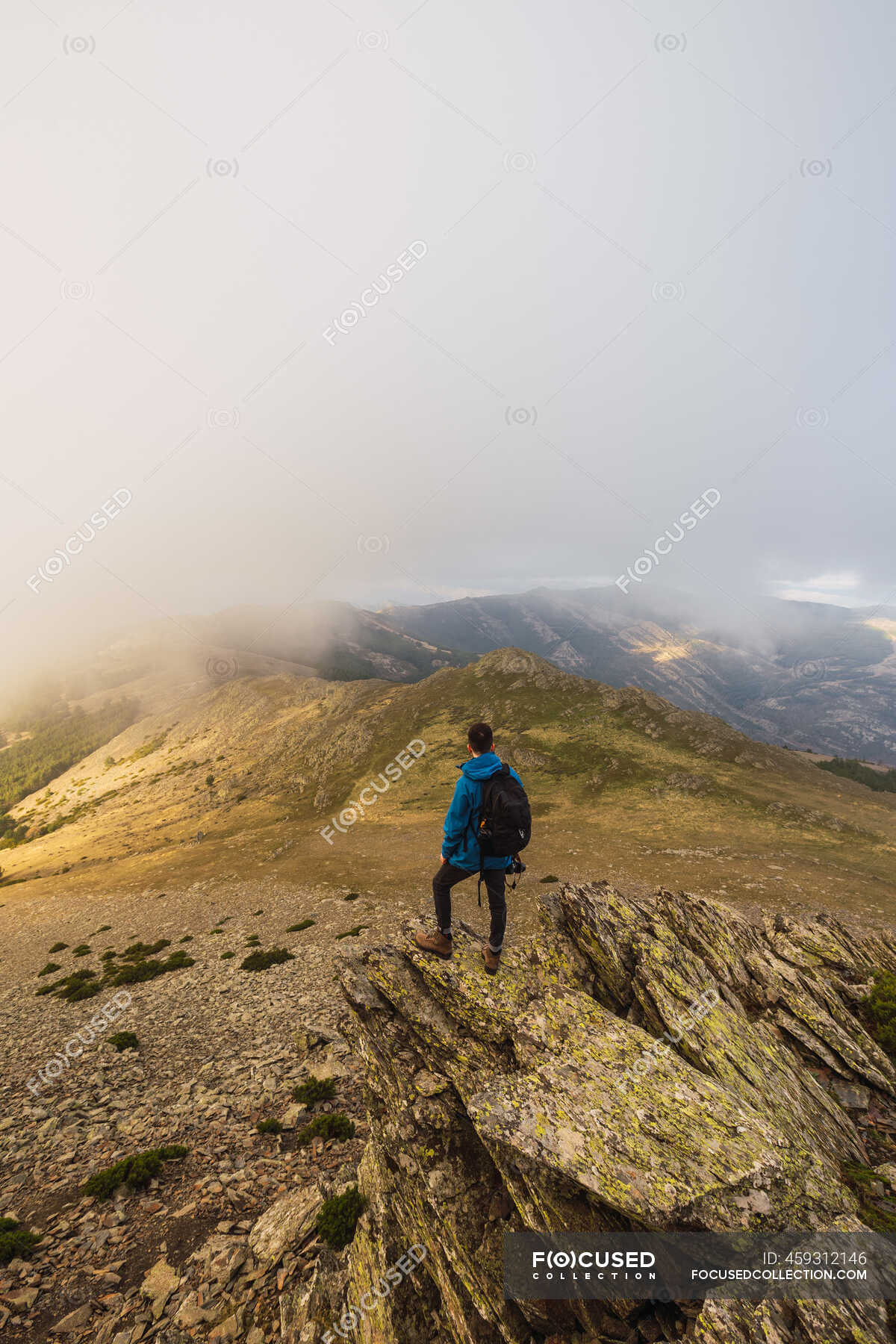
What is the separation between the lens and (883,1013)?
14.6 meters

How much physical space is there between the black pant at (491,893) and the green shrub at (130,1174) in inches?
457

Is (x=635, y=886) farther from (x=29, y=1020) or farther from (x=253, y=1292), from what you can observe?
(x=29, y=1020)

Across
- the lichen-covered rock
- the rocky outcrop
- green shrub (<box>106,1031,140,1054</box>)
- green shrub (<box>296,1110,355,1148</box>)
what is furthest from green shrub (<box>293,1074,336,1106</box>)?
green shrub (<box>106,1031,140,1054</box>)

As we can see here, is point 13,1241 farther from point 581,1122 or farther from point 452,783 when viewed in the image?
point 452,783

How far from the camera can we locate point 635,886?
1441 inches

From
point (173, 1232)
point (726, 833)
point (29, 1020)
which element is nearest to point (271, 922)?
point (29, 1020)

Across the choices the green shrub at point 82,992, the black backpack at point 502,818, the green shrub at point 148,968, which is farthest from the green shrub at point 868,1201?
the green shrub at point 82,992

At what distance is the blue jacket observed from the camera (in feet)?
33.7

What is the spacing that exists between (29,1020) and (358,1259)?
27.4 metres

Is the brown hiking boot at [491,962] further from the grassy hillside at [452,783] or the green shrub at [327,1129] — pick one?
the grassy hillside at [452,783]

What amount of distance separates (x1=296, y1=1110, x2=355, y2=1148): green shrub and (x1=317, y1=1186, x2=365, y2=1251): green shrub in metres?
3.05

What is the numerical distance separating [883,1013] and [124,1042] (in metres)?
30.0

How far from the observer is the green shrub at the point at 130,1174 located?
12.3 metres

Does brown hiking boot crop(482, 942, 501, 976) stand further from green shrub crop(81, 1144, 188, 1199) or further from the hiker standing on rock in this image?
green shrub crop(81, 1144, 188, 1199)
